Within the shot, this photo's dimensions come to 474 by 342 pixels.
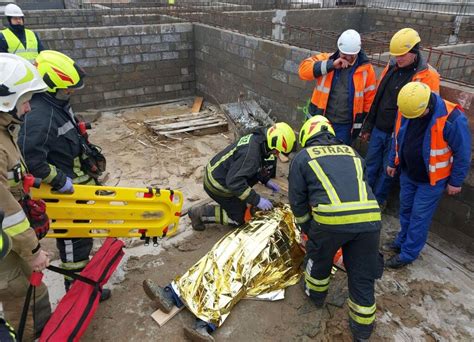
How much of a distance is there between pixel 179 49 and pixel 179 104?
4.12 feet

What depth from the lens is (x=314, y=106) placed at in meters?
4.78

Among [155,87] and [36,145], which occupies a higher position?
[36,145]

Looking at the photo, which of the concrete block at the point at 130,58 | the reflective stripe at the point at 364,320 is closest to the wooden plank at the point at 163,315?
the reflective stripe at the point at 364,320

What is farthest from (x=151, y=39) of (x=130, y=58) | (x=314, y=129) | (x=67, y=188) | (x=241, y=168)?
(x=314, y=129)

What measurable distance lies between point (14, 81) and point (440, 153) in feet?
11.1

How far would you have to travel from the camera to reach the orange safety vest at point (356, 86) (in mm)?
4363

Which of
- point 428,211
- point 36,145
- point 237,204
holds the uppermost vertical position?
point 36,145

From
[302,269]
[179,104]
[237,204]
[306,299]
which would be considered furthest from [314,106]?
[179,104]

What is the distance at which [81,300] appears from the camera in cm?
291

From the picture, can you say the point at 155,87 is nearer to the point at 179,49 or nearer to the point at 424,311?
the point at 179,49

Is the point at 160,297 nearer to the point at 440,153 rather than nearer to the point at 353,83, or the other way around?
the point at 440,153

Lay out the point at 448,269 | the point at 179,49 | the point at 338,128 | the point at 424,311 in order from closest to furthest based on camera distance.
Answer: the point at 424,311
the point at 448,269
the point at 338,128
the point at 179,49

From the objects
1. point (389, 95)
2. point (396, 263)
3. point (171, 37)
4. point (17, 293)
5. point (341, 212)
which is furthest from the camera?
point (171, 37)

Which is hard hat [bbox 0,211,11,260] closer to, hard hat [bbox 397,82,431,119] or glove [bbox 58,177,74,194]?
glove [bbox 58,177,74,194]
